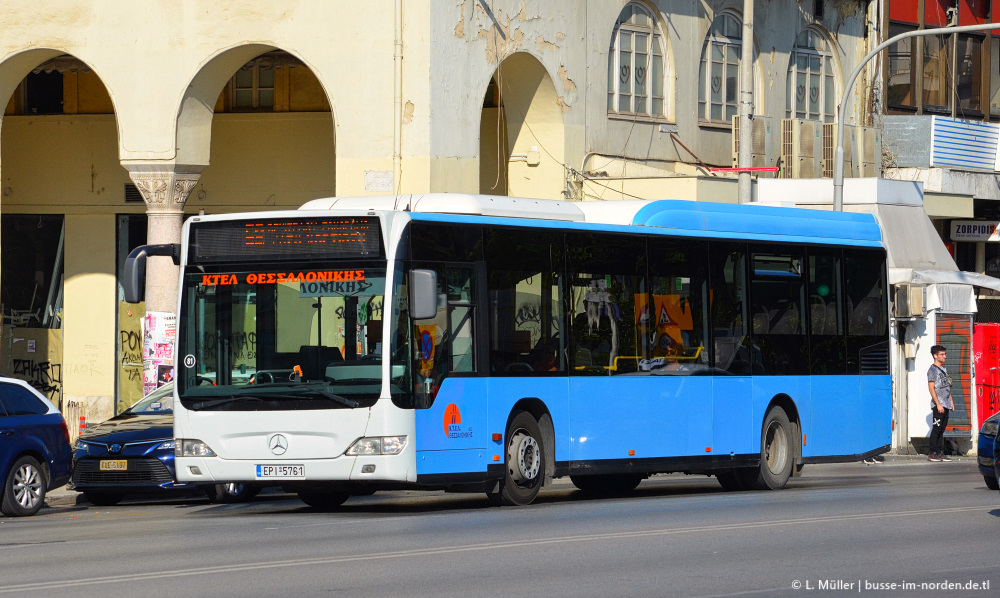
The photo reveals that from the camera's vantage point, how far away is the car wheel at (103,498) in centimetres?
1917

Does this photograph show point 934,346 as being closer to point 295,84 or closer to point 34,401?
point 295,84

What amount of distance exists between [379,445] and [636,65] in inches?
688

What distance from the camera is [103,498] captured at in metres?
19.5

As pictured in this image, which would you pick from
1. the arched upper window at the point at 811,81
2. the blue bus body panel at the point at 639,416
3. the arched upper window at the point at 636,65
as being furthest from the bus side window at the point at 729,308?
the arched upper window at the point at 811,81

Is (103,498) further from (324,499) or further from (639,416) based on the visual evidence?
(639,416)

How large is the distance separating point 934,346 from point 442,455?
49.3 ft

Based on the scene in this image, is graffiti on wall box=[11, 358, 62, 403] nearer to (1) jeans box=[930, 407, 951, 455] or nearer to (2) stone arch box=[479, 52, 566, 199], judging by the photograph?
(2) stone arch box=[479, 52, 566, 199]

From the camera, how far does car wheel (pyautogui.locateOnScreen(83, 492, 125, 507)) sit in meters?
19.2

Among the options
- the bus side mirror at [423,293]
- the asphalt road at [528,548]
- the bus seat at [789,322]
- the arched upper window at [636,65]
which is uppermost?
the arched upper window at [636,65]

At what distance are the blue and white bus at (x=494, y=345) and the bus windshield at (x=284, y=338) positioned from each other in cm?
2

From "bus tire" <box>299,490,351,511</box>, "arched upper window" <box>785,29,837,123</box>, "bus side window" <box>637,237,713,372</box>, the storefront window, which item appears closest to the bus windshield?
"bus tire" <box>299,490,351,511</box>

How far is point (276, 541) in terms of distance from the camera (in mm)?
12914

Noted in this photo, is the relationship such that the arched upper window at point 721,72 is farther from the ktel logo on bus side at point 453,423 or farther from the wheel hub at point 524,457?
the ktel logo on bus side at point 453,423

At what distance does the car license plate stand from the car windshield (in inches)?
207
